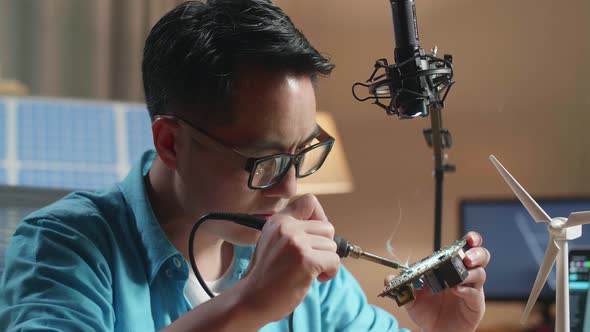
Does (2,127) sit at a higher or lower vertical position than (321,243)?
lower

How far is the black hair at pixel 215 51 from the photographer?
3.33ft

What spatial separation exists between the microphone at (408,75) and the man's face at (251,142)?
139 mm

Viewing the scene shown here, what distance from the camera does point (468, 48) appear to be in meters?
2.17

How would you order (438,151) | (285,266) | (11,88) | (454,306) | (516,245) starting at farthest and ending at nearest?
(11,88) < (516,245) < (438,151) < (454,306) < (285,266)

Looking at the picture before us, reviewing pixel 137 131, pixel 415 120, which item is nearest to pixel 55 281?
pixel 137 131

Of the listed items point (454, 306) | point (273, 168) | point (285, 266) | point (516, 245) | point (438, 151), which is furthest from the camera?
point (516, 245)

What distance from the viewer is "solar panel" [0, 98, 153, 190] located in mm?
2184

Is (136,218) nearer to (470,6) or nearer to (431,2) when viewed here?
(431,2)

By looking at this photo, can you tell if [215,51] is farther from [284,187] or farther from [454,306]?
[454,306]

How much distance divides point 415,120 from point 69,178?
115 centimetres

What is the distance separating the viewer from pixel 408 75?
2.90 feet

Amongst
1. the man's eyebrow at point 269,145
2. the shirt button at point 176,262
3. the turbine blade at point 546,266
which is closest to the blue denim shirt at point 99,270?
the shirt button at point 176,262

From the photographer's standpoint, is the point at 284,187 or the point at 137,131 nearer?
the point at 284,187

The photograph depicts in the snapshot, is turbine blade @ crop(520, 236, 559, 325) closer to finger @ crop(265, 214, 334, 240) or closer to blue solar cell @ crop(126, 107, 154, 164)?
finger @ crop(265, 214, 334, 240)
